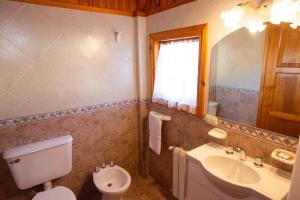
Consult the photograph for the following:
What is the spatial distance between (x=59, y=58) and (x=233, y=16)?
162 cm

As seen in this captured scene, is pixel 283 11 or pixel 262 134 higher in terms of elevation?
pixel 283 11

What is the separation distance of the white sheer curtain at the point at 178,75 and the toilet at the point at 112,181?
3.16 ft

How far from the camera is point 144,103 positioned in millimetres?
2453

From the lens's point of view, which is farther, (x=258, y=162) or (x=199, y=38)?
(x=199, y=38)

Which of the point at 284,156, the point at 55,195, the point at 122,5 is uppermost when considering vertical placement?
the point at 122,5

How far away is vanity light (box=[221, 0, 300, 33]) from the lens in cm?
106

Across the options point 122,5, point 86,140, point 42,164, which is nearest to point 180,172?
point 86,140

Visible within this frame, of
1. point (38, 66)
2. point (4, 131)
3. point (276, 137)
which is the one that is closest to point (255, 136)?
point (276, 137)

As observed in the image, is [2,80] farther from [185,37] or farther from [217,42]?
[217,42]

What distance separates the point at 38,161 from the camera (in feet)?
5.31

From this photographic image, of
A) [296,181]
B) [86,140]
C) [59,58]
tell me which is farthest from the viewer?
[86,140]

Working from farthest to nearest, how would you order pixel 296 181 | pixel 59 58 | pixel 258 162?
pixel 59 58, pixel 258 162, pixel 296 181

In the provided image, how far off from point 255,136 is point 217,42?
32.1 inches

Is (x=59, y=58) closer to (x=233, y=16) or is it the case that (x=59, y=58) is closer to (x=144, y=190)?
(x=233, y=16)
